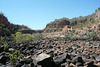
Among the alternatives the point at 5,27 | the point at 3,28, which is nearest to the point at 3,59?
the point at 3,28

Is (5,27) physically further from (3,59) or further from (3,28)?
(3,59)

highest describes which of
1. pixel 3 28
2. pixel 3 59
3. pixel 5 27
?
pixel 5 27

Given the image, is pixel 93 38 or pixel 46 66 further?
pixel 93 38

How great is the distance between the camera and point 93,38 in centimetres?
800

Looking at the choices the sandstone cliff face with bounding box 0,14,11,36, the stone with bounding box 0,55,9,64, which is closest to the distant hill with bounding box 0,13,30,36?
the sandstone cliff face with bounding box 0,14,11,36

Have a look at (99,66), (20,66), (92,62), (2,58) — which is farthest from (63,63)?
(2,58)

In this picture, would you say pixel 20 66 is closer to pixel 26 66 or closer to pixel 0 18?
pixel 26 66

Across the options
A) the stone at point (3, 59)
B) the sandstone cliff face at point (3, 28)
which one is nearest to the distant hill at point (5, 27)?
the sandstone cliff face at point (3, 28)

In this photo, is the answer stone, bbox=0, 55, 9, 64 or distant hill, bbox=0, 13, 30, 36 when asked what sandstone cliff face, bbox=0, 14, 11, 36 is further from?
stone, bbox=0, 55, 9, 64

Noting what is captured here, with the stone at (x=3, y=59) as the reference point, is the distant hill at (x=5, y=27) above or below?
above

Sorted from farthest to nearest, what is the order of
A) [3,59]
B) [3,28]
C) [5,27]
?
[5,27] → [3,28] → [3,59]

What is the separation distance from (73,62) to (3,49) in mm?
4104

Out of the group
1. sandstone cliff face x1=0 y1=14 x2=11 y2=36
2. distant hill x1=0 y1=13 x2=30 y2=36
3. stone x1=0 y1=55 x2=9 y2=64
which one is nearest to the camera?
stone x1=0 y1=55 x2=9 y2=64

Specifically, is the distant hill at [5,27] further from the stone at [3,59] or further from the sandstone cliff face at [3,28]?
the stone at [3,59]
